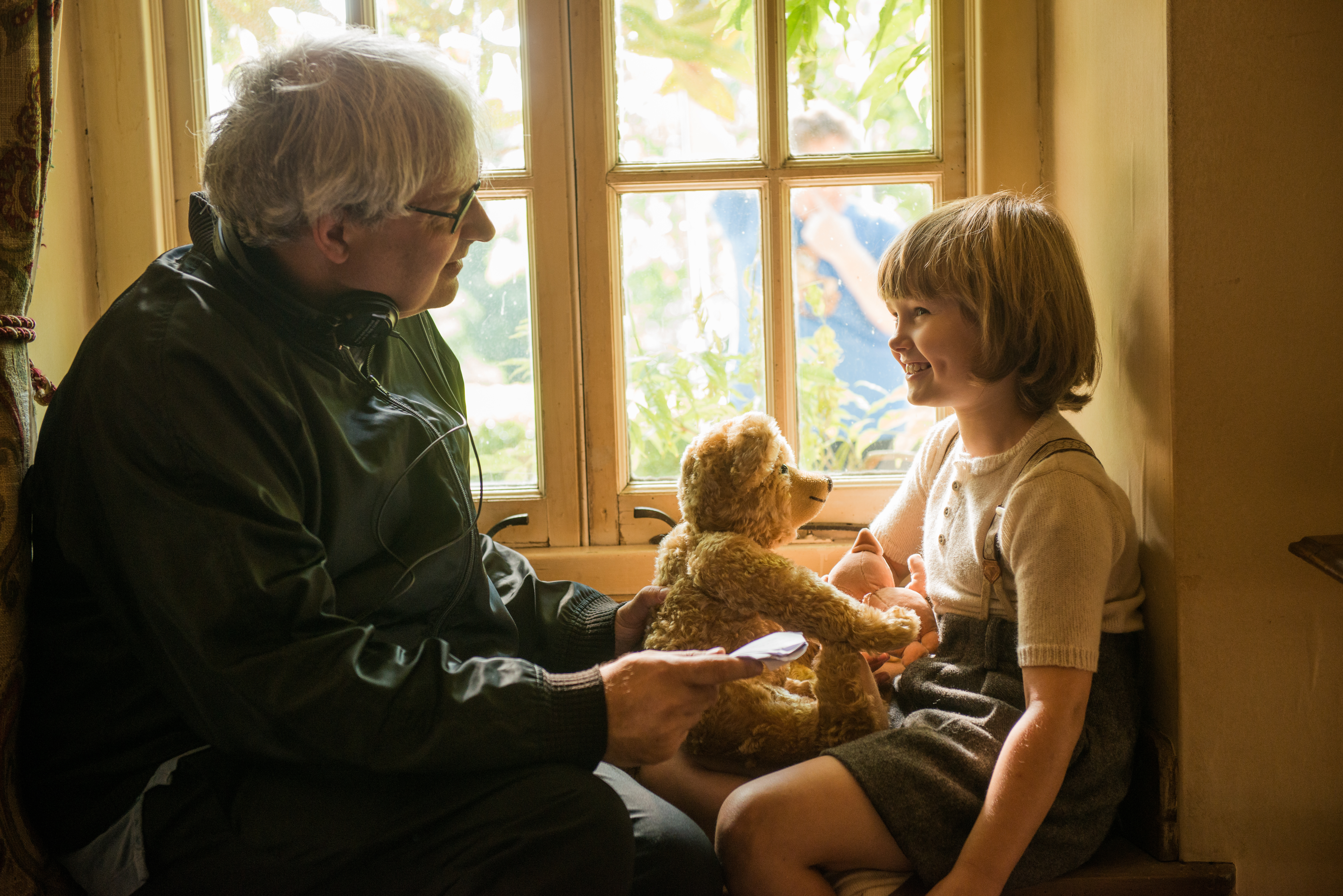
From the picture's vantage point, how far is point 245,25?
1.55 meters

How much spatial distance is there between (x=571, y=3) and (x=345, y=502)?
0.99 meters

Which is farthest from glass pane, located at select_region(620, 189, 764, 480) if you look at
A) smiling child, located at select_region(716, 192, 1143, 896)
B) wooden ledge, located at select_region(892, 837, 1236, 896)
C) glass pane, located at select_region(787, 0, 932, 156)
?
wooden ledge, located at select_region(892, 837, 1236, 896)

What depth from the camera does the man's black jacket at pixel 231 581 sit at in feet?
2.77

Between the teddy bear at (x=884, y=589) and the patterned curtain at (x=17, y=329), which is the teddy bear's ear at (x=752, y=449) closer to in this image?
the teddy bear at (x=884, y=589)

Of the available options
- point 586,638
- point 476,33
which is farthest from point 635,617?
point 476,33

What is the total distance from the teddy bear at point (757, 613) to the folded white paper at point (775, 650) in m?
0.11

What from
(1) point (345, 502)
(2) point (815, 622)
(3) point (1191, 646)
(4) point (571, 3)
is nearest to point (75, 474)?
(1) point (345, 502)

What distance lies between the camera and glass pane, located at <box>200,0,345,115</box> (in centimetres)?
153

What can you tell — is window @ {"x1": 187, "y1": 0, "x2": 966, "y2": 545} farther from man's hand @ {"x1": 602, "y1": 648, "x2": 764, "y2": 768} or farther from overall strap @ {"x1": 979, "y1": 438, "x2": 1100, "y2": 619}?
man's hand @ {"x1": 602, "y1": 648, "x2": 764, "y2": 768}

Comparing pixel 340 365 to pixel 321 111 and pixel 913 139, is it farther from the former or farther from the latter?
pixel 913 139

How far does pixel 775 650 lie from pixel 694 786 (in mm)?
353

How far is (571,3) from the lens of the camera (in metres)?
1.52

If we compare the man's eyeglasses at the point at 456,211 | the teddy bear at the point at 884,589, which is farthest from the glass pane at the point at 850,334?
the man's eyeglasses at the point at 456,211

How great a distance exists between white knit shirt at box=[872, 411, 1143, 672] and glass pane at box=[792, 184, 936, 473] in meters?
0.30
